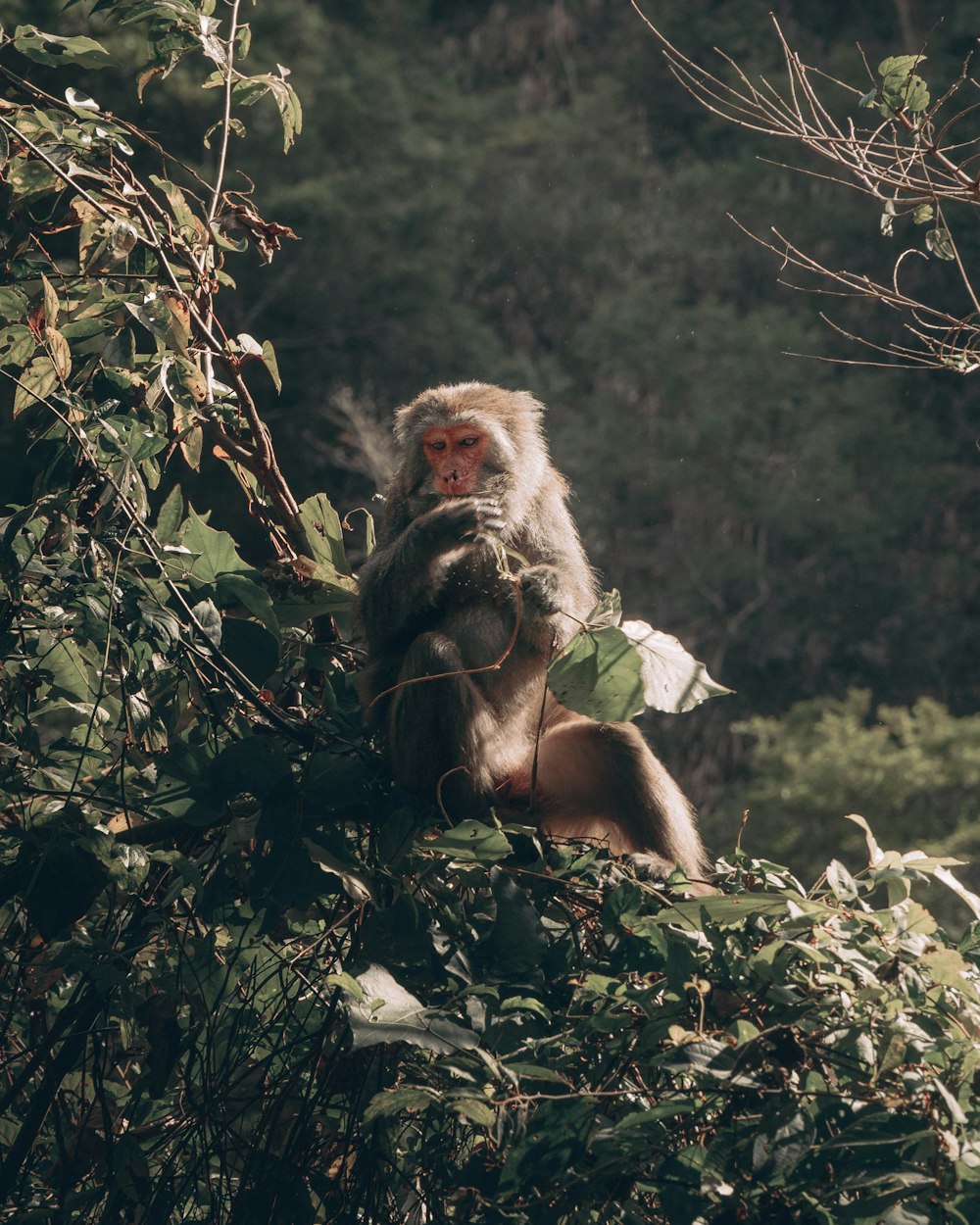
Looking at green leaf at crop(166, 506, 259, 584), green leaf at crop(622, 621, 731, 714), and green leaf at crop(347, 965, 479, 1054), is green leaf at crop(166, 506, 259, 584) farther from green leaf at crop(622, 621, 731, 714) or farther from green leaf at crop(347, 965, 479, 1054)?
green leaf at crop(347, 965, 479, 1054)

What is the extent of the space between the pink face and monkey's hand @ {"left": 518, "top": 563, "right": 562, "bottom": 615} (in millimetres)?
417

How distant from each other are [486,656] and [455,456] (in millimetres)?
484

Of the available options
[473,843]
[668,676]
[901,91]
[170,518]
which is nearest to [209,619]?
[170,518]

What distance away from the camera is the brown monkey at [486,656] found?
2637 mm

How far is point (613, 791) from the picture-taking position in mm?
2865

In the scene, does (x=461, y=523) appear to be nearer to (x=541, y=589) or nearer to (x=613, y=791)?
(x=541, y=589)

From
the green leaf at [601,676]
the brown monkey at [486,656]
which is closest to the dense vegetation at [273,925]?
the brown monkey at [486,656]

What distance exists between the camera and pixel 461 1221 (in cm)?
178

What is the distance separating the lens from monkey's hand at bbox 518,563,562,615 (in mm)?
2670

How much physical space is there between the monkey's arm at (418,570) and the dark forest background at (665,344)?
34.7 ft

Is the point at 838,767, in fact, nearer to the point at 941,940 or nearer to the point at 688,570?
the point at 688,570

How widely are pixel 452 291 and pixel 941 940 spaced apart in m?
16.2

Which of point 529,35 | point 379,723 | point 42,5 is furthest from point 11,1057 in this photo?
point 529,35

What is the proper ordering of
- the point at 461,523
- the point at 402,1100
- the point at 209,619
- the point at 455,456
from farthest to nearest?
the point at 455,456, the point at 461,523, the point at 209,619, the point at 402,1100
